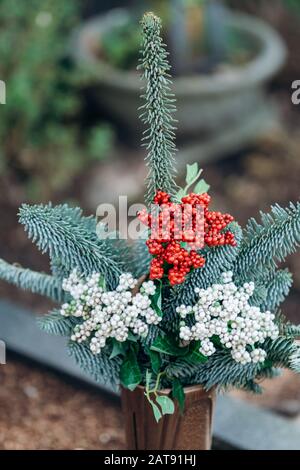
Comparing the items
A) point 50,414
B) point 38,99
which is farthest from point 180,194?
point 38,99

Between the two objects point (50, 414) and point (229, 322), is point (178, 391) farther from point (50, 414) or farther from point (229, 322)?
point (50, 414)

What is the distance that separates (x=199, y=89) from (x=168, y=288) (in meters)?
2.38

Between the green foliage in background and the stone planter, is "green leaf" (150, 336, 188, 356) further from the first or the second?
the stone planter

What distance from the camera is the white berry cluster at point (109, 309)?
5.27 ft

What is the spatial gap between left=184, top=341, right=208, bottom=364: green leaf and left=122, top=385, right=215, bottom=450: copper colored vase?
0.11 meters

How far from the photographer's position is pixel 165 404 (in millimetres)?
1669

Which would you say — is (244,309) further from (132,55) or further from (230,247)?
(132,55)

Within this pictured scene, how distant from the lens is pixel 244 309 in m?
1.60

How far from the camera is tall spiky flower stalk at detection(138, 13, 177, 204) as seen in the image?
1.53 m

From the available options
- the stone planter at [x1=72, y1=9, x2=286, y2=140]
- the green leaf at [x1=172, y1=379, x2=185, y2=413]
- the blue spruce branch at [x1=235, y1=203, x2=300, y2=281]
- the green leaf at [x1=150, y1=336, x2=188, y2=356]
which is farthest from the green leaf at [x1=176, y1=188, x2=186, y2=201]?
the stone planter at [x1=72, y1=9, x2=286, y2=140]

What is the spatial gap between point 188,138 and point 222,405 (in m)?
2.03

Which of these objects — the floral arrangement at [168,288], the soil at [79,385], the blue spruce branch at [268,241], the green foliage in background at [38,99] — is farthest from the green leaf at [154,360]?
the green foliage in background at [38,99]
